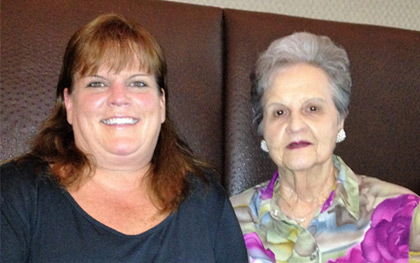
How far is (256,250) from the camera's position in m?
1.48

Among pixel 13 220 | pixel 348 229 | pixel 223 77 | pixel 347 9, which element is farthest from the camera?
pixel 347 9

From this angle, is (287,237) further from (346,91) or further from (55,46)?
(55,46)

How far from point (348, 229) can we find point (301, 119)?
0.33 meters

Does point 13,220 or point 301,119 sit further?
point 301,119

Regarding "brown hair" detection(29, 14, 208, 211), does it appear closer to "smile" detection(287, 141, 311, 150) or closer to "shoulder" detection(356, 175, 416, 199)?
"smile" detection(287, 141, 311, 150)

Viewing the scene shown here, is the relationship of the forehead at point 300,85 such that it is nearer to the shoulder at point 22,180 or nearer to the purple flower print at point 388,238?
the purple flower print at point 388,238

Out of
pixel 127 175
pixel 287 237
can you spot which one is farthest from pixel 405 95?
pixel 127 175

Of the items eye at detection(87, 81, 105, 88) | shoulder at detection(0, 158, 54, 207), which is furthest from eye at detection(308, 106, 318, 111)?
shoulder at detection(0, 158, 54, 207)

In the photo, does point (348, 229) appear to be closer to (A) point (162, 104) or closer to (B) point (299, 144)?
(B) point (299, 144)

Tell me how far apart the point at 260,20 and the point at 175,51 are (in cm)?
33

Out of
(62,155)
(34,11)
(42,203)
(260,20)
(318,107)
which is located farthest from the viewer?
(260,20)

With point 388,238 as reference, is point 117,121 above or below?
above

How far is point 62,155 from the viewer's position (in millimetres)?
1373

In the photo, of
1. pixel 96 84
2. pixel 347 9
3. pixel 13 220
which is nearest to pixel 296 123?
pixel 96 84
